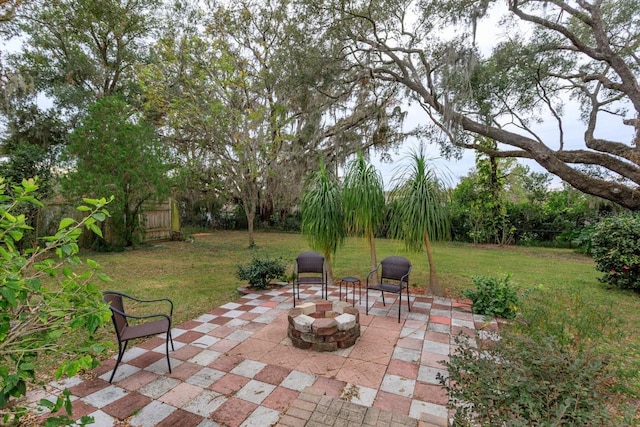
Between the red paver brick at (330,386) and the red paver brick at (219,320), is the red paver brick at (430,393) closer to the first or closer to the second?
the red paver brick at (330,386)

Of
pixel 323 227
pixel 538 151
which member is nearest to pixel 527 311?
pixel 323 227

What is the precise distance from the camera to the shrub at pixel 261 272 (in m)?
5.07

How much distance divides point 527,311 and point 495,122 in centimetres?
569

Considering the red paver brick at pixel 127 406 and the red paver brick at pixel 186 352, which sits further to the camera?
the red paver brick at pixel 186 352

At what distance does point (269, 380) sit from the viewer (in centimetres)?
242

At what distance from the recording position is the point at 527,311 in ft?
10.6

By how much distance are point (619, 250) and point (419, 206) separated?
4.14 meters

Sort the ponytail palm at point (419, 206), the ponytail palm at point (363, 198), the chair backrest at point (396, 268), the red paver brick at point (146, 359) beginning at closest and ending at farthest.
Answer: the red paver brick at point (146, 359) → the chair backrest at point (396, 268) → the ponytail palm at point (419, 206) → the ponytail palm at point (363, 198)

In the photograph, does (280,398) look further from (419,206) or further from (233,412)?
(419,206)

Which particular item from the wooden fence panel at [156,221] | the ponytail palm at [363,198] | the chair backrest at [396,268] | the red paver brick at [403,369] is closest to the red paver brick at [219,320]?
the red paver brick at [403,369]

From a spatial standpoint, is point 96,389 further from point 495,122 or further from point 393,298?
point 495,122

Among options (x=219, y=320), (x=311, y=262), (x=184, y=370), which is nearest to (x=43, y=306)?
(x=184, y=370)

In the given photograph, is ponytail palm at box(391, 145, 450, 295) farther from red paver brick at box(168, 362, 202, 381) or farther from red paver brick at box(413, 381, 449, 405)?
red paver brick at box(168, 362, 202, 381)

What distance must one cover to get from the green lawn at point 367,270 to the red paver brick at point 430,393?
3.77ft
